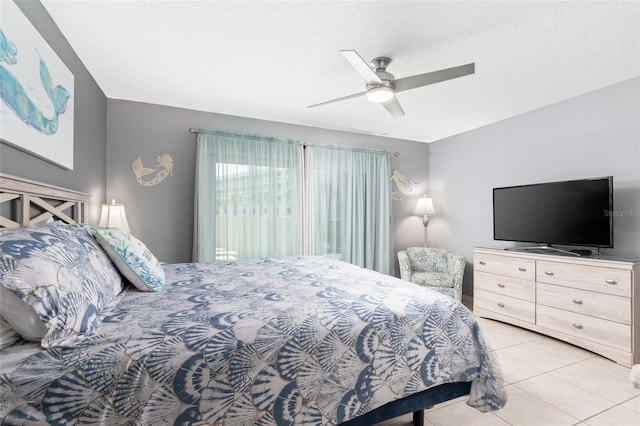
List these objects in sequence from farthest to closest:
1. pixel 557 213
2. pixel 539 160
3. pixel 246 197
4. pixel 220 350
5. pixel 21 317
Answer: pixel 246 197 < pixel 539 160 < pixel 557 213 < pixel 220 350 < pixel 21 317

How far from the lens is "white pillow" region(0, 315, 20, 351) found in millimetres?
972

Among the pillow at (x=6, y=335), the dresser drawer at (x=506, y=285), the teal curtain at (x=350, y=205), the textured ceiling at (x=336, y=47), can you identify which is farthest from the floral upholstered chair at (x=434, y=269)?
the pillow at (x=6, y=335)

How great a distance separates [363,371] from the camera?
4.28 ft

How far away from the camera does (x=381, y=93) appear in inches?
Answer: 89.8

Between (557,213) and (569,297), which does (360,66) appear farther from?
(569,297)

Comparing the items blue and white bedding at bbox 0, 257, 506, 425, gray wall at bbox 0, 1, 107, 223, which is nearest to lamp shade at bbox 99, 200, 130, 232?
gray wall at bbox 0, 1, 107, 223

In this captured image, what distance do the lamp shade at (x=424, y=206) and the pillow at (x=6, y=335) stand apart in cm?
445

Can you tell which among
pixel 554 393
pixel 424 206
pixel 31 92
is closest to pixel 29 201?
pixel 31 92

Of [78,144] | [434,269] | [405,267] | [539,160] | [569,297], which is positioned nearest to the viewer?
[78,144]

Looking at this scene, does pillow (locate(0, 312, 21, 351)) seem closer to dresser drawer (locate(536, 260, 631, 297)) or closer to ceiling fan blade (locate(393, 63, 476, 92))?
ceiling fan blade (locate(393, 63, 476, 92))

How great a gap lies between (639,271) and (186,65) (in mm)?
3982

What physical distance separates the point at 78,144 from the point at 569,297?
4360 mm

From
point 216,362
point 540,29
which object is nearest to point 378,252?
point 540,29

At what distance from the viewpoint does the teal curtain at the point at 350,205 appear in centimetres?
412
